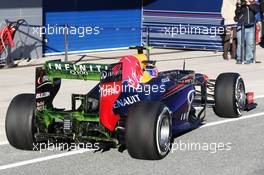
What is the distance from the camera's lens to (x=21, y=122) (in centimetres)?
823

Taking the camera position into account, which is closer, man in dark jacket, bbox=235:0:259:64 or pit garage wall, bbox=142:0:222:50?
man in dark jacket, bbox=235:0:259:64

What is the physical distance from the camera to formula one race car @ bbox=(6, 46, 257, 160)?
25.5 feet

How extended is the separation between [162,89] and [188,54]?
36.3ft

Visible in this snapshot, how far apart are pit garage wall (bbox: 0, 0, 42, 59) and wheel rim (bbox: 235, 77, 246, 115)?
337 inches

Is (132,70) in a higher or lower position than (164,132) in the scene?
higher

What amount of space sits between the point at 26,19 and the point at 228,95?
918cm

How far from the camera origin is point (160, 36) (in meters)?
21.5

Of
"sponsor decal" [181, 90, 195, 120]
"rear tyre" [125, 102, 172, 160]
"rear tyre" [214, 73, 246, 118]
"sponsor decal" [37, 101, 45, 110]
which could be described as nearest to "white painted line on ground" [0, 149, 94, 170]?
"sponsor decal" [37, 101, 45, 110]

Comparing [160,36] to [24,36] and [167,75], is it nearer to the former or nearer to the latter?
[24,36]
